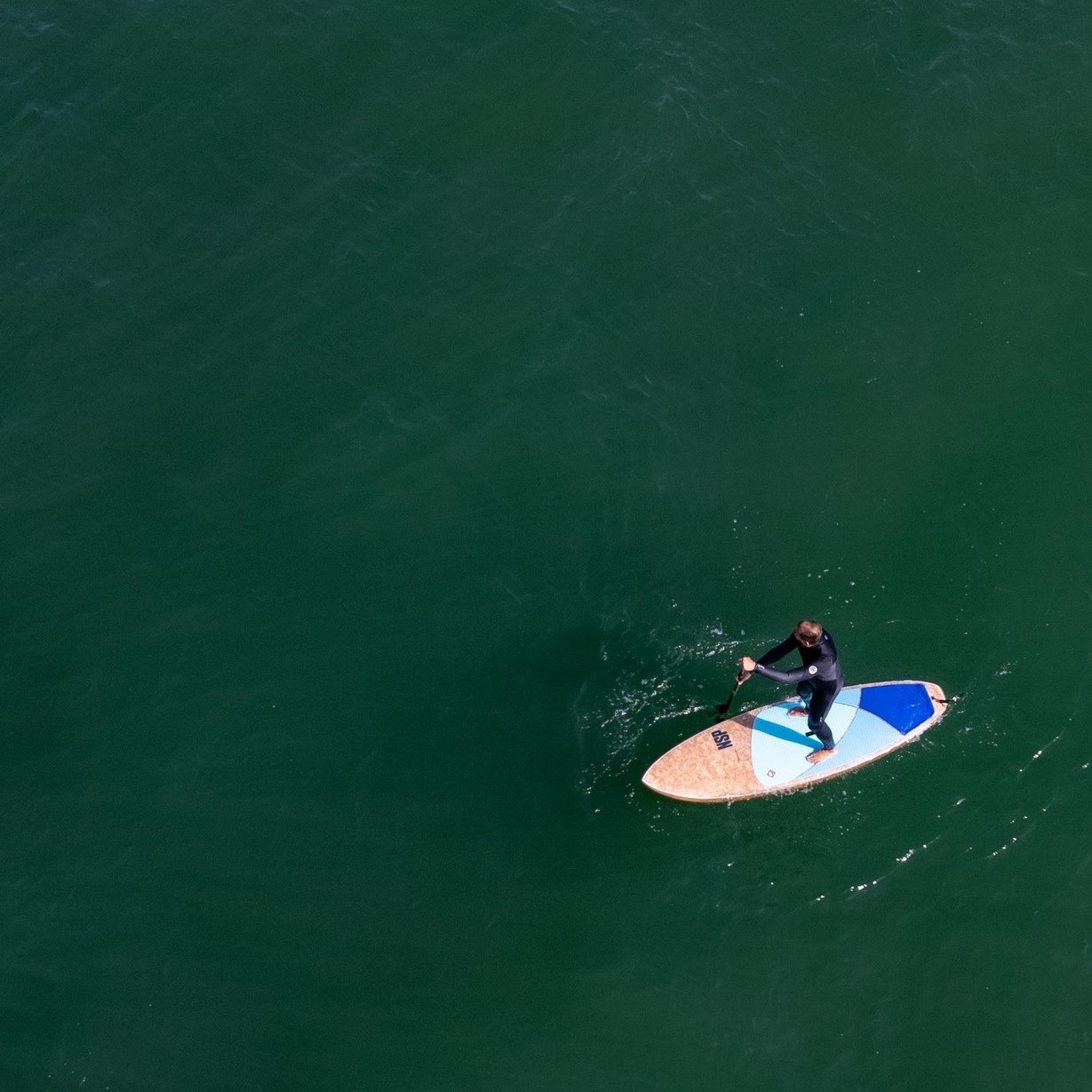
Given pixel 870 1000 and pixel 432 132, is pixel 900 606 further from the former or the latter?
pixel 432 132

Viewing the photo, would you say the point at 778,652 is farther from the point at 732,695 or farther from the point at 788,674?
the point at 732,695

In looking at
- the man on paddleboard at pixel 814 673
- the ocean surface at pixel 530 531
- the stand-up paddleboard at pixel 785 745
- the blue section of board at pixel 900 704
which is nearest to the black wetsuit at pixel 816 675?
the man on paddleboard at pixel 814 673

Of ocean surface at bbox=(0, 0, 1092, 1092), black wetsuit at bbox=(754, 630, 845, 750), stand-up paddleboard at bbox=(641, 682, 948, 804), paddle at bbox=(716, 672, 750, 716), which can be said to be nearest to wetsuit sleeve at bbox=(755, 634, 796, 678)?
black wetsuit at bbox=(754, 630, 845, 750)

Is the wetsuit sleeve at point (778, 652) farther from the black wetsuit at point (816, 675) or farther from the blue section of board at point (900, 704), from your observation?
the blue section of board at point (900, 704)

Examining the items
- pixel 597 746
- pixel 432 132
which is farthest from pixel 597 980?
pixel 432 132

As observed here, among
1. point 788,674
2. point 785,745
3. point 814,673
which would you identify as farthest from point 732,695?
point 785,745

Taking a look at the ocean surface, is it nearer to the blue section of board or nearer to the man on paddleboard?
the blue section of board
